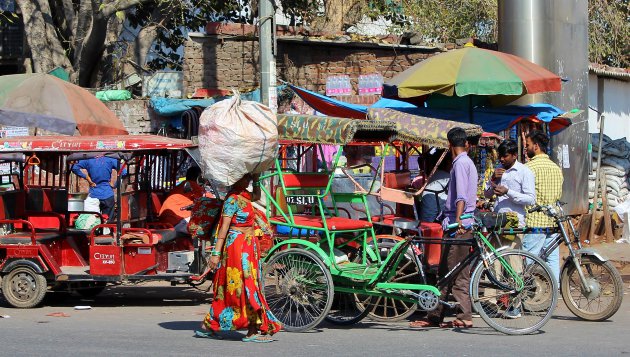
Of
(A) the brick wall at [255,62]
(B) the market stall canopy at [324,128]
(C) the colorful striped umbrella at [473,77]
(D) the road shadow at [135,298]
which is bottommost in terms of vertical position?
(D) the road shadow at [135,298]

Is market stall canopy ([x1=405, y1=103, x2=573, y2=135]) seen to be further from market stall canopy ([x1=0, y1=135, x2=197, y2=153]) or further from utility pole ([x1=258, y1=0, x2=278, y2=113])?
market stall canopy ([x1=0, y1=135, x2=197, y2=153])

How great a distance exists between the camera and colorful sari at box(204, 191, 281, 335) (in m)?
7.71

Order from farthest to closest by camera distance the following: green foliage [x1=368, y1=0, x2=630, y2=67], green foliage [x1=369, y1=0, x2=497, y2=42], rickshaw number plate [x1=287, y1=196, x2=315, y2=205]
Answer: green foliage [x1=369, y1=0, x2=497, y2=42]
green foliage [x1=368, y1=0, x2=630, y2=67]
rickshaw number plate [x1=287, y1=196, x2=315, y2=205]

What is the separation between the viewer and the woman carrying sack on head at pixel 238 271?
771 cm

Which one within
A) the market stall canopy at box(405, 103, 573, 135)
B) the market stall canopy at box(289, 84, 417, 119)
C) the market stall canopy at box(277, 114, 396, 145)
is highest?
the market stall canopy at box(289, 84, 417, 119)

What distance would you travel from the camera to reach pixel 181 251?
34.8 ft

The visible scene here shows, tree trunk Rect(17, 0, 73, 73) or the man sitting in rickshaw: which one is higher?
tree trunk Rect(17, 0, 73, 73)

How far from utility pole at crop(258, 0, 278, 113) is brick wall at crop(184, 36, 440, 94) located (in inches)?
147

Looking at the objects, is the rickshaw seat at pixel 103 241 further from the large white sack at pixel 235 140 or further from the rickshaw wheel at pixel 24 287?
the large white sack at pixel 235 140

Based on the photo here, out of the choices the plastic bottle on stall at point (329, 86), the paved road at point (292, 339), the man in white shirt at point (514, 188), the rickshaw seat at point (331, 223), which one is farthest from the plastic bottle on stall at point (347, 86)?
the rickshaw seat at point (331, 223)

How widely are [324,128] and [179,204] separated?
9.29 ft

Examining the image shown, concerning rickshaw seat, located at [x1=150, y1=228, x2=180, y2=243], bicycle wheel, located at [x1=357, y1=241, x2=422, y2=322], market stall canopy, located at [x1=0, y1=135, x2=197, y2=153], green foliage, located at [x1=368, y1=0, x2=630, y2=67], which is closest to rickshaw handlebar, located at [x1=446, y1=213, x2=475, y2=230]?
bicycle wheel, located at [x1=357, y1=241, x2=422, y2=322]

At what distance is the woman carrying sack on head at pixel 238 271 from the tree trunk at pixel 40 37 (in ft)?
35.3

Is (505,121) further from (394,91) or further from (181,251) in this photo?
(181,251)
